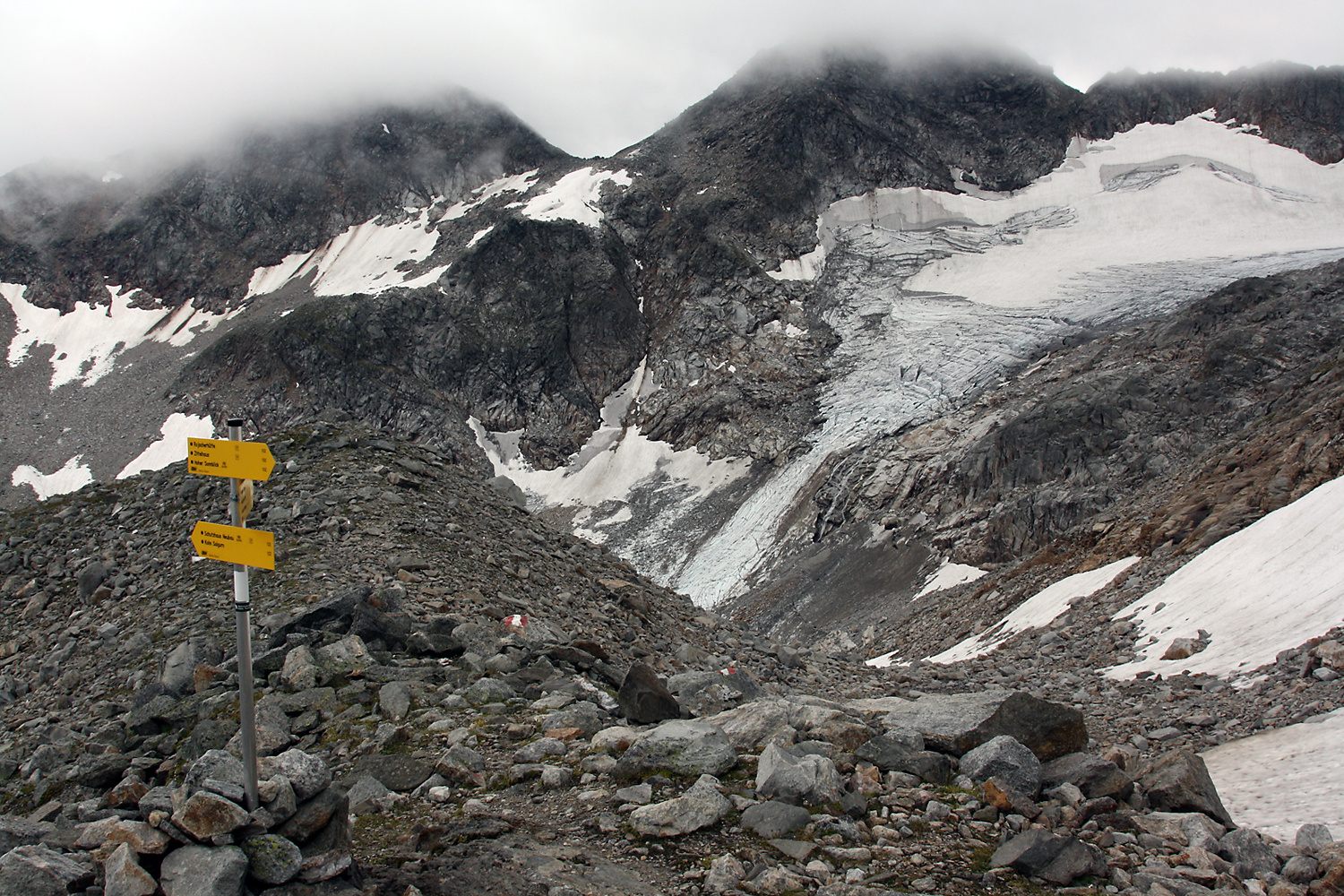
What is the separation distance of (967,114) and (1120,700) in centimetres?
11141

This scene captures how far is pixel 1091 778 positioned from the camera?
6883mm

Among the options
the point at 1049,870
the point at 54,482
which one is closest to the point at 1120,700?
the point at 1049,870

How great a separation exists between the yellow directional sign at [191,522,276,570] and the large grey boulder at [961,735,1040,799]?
6182 mm

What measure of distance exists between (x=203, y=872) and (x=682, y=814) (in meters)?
3.32

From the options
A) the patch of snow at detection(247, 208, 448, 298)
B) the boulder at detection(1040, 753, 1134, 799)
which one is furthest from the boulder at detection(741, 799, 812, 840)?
the patch of snow at detection(247, 208, 448, 298)

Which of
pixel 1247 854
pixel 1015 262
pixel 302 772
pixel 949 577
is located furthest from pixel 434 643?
pixel 1015 262

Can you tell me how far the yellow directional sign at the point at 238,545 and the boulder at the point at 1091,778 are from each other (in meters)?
6.77

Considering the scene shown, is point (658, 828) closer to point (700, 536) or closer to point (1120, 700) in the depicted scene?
point (1120, 700)

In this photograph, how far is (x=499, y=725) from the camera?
8727 millimetres

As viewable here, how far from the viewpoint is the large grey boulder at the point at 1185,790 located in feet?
21.9

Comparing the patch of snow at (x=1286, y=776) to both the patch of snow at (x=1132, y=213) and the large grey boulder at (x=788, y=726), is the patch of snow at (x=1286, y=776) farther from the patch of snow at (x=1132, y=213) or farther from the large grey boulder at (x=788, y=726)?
the patch of snow at (x=1132, y=213)

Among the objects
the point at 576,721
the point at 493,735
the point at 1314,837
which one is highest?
the point at 1314,837

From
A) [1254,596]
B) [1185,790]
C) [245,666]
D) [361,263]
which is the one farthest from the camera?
[361,263]

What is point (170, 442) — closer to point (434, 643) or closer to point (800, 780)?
point (434, 643)
